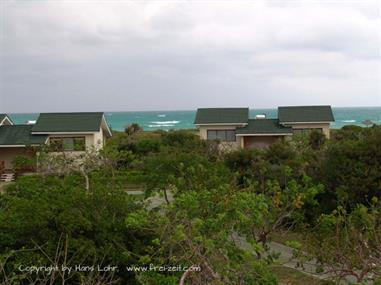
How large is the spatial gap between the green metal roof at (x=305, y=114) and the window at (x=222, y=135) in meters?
3.44

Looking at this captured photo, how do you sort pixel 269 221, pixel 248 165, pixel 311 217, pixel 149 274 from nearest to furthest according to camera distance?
1. pixel 149 274
2. pixel 269 221
3. pixel 311 217
4. pixel 248 165

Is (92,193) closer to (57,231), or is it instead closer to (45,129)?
(57,231)

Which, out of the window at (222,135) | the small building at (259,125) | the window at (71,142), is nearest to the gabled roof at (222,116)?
the small building at (259,125)

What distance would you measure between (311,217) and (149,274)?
1001cm

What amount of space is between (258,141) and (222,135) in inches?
97.7

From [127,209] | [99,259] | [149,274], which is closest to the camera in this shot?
[149,274]

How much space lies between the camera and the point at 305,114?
33625 mm

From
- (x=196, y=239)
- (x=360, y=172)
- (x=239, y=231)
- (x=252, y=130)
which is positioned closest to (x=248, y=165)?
(x=360, y=172)

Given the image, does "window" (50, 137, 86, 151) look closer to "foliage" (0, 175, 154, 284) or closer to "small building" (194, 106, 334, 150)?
"small building" (194, 106, 334, 150)

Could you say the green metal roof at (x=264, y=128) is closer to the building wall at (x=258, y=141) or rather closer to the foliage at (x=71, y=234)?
the building wall at (x=258, y=141)

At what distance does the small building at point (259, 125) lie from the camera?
32.7 metres

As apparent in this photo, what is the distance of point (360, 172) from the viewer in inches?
569

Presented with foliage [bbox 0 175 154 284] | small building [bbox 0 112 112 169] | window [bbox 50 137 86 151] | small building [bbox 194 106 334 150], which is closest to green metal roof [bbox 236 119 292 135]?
small building [bbox 194 106 334 150]

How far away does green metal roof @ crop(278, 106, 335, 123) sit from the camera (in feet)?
108
